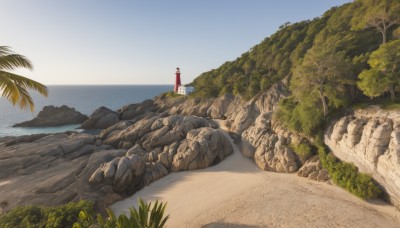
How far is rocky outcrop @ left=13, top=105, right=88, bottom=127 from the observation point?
6588 cm

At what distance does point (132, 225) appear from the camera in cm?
1132

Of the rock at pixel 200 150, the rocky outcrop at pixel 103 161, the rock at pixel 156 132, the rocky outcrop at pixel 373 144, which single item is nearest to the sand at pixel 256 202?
the rock at pixel 200 150

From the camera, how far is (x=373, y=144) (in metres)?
18.1

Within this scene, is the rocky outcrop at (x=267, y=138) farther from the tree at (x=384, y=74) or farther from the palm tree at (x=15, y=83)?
the palm tree at (x=15, y=83)

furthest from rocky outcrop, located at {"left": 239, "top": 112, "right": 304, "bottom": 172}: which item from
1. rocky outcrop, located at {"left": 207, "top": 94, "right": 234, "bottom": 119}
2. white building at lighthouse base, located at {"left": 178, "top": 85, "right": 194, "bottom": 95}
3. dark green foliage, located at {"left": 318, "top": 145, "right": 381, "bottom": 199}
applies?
white building at lighthouse base, located at {"left": 178, "top": 85, "right": 194, "bottom": 95}

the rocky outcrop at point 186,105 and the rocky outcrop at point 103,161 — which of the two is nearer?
the rocky outcrop at point 103,161

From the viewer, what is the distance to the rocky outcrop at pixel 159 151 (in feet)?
76.2

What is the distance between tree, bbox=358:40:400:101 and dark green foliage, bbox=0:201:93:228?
26.2 m

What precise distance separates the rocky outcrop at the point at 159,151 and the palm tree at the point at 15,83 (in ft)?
49.6

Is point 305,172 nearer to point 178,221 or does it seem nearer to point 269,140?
point 269,140

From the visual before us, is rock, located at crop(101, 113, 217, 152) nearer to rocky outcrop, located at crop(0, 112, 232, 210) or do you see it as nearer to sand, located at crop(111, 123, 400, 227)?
rocky outcrop, located at crop(0, 112, 232, 210)

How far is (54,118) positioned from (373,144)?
75625 millimetres

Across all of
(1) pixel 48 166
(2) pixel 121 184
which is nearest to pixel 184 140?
(2) pixel 121 184

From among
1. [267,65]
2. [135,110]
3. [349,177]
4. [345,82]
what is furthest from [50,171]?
[267,65]
